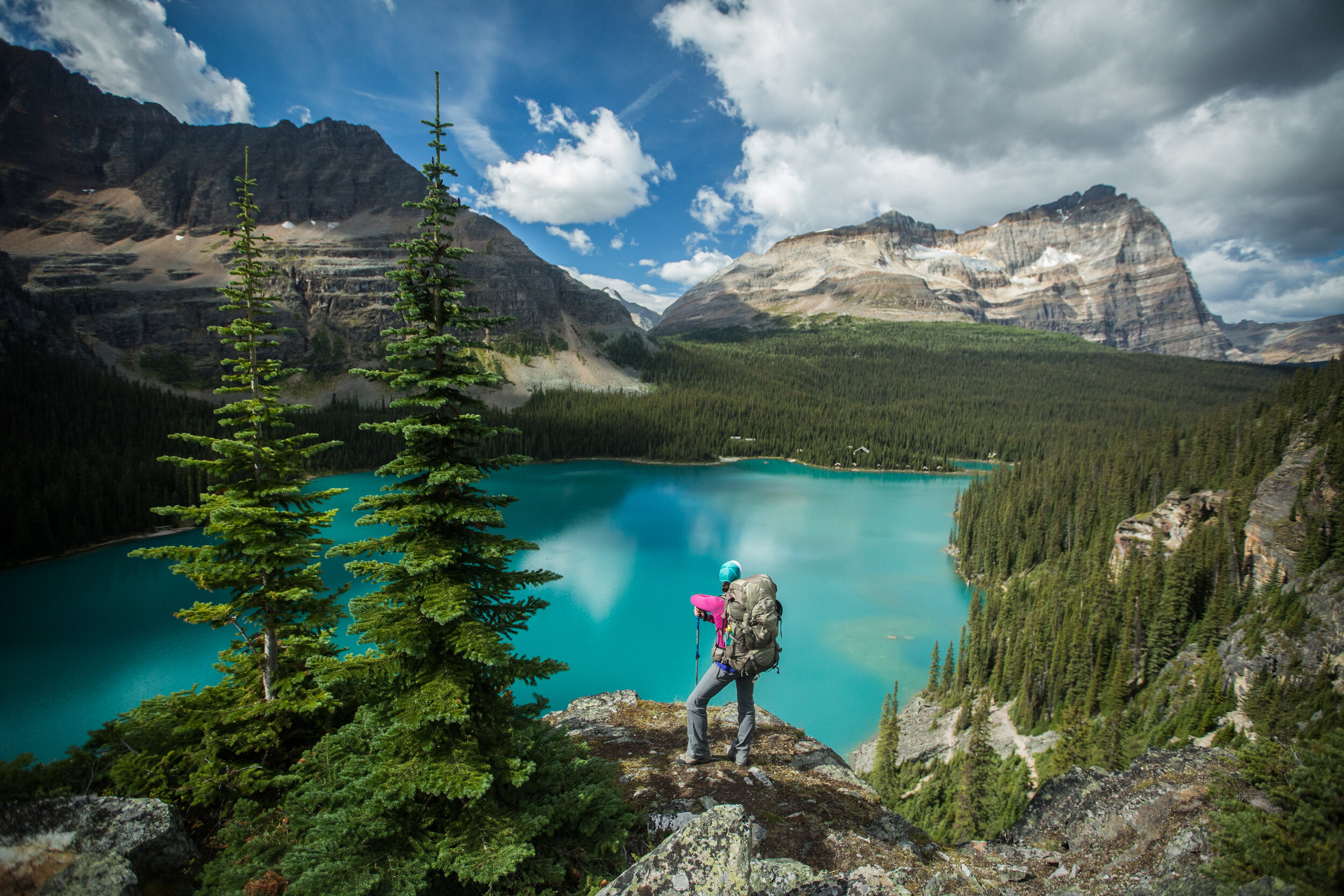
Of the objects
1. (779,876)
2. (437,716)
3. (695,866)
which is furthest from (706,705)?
(437,716)

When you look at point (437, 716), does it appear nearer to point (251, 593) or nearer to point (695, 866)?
point (695, 866)

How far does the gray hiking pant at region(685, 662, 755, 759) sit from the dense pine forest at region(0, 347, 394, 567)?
23.3 m

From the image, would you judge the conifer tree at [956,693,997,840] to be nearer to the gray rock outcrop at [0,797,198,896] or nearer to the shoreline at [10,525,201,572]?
the gray rock outcrop at [0,797,198,896]

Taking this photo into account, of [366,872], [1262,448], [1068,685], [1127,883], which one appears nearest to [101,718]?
[366,872]

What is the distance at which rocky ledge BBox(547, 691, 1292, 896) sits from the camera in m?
4.04

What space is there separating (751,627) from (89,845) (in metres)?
6.05

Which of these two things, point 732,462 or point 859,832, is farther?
point 732,462

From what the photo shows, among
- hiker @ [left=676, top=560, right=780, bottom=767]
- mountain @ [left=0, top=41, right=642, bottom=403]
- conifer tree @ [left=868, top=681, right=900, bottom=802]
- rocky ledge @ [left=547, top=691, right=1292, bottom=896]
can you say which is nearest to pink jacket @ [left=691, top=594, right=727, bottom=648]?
hiker @ [left=676, top=560, right=780, bottom=767]

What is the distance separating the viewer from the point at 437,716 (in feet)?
15.8

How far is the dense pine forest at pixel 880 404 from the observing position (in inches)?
4141

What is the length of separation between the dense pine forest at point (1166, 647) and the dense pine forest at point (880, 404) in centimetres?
3718

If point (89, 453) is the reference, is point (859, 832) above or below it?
above

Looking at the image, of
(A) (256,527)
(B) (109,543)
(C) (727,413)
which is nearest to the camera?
(A) (256,527)

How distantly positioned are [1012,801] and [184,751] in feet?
80.1
